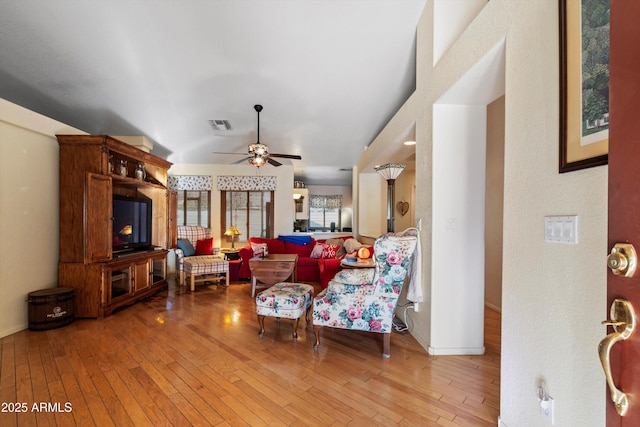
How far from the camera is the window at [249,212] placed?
637cm

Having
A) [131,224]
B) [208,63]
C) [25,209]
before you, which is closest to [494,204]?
[208,63]

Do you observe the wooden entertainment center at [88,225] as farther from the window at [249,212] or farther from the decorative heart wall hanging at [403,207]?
the decorative heart wall hanging at [403,207]

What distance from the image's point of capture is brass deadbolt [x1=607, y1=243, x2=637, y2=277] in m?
0.57

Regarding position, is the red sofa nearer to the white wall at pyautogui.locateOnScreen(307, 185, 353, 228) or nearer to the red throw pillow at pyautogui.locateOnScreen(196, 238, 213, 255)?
the red throw pillow at pyautogui.locateOnScreen(196, 238, 213, 255)

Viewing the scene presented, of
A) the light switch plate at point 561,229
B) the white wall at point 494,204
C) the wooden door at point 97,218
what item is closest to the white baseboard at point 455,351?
the white wall at point 494,204

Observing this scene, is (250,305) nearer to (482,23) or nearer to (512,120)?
(512,120)

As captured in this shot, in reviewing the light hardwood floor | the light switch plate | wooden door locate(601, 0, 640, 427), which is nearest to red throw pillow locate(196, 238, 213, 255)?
the light hardwood floor

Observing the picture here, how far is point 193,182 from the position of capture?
6.27 metres

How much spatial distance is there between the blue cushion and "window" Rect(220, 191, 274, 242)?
1106 mm

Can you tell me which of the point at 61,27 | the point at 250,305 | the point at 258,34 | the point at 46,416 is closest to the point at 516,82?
the point at 258,34

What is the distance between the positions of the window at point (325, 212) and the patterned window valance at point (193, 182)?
4171 mm

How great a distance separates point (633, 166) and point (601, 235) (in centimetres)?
53

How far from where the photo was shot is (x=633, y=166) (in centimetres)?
58

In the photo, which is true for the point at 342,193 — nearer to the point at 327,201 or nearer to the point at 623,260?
the point at 327,201
